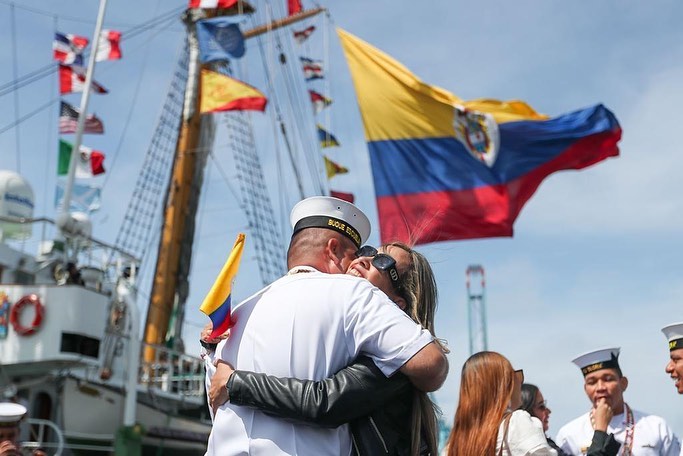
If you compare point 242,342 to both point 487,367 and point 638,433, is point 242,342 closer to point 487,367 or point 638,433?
point 487,367

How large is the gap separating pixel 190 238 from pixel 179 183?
1272mm

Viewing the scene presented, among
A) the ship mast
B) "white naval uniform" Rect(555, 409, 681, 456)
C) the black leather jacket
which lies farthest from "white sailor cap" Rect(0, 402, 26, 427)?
the ship mast

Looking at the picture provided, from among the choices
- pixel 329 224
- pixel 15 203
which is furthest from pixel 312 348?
pixel 15 203

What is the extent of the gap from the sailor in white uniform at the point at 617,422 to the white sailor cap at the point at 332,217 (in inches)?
102

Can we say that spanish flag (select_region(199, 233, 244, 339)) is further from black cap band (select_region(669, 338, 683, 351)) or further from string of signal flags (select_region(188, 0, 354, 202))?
string of signal flags (select_region(188, 0, 354, 202))

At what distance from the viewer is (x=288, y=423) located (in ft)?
7.47

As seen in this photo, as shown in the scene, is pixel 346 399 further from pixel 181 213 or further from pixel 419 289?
pixel 181 213

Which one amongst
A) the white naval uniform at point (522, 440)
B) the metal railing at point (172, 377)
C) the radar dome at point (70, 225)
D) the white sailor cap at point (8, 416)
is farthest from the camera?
the metal railing at point (172, 377)

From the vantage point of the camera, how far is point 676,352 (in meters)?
4.25

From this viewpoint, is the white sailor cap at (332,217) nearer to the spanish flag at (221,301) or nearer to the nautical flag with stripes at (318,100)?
the spanish flag at (221,301)

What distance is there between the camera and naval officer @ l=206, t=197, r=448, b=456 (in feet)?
7.40

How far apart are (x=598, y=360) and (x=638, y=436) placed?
42 centimetres

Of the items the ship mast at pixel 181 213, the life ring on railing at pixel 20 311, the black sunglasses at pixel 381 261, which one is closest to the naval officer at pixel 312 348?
the black sunglasses at pixel 381 261

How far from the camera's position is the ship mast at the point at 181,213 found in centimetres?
1859
